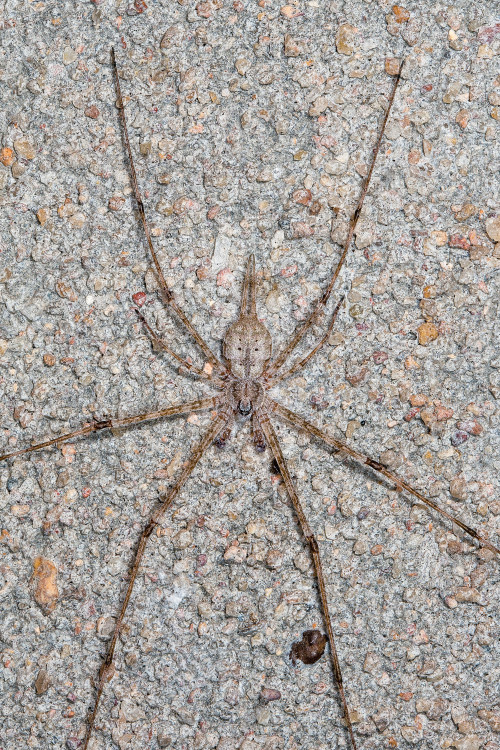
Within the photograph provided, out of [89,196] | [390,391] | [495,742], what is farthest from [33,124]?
[495,742]

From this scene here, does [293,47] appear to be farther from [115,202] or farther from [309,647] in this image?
[309,647]

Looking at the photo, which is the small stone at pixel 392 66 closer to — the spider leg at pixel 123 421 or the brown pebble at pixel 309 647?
the spider leg at pixel 123 421

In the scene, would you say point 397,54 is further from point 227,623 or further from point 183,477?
point 227,623

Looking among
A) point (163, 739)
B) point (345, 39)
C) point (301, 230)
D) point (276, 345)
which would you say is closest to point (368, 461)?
point (276, 345)

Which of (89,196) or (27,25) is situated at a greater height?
(27,25)

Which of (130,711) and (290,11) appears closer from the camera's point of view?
(130,711)

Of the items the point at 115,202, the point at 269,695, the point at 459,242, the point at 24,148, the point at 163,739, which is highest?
the point at 24,148

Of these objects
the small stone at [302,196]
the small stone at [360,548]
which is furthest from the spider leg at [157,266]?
the small stone at [360,548]
